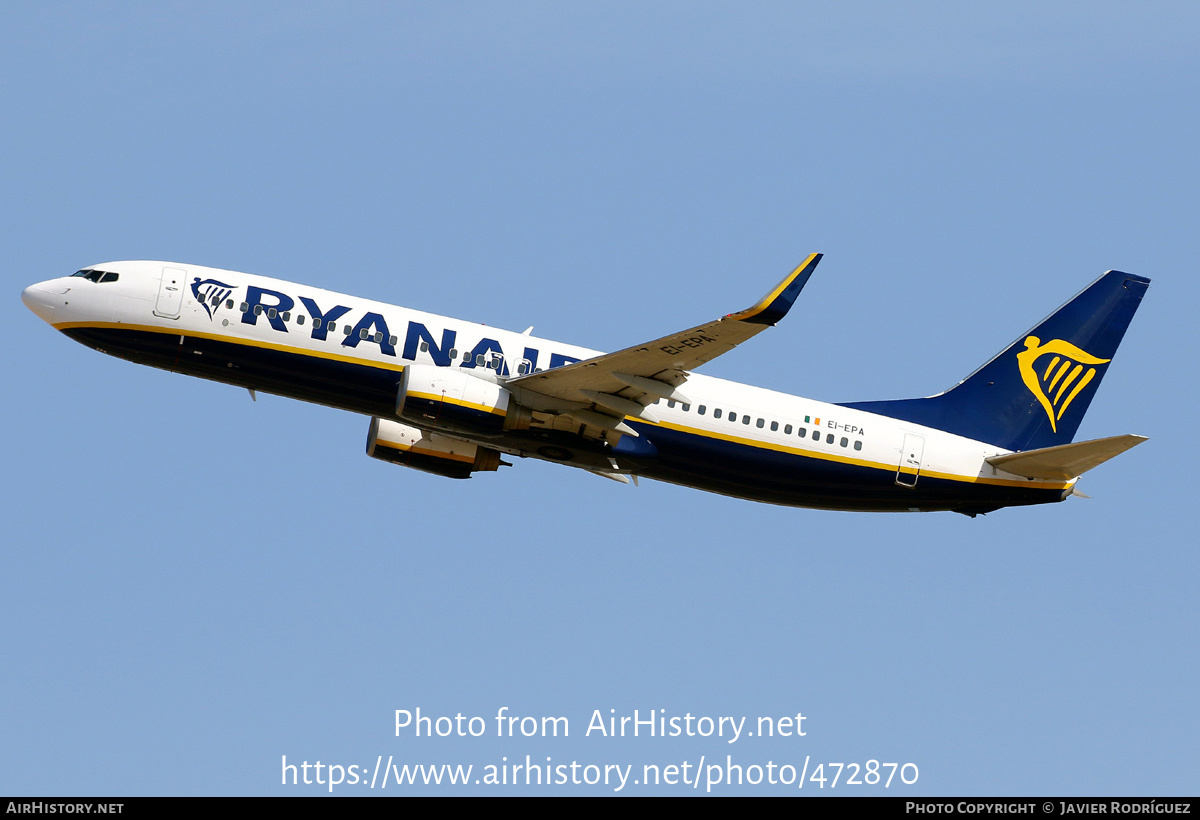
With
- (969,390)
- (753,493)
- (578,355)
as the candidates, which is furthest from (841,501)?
(578,355)

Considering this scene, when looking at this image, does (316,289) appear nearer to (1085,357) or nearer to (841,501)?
(841,501)

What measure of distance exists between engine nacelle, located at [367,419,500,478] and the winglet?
13.0 m

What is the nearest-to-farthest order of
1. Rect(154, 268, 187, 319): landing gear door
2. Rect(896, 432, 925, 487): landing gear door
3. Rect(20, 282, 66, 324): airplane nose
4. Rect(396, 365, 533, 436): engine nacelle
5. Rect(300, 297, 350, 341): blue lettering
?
Rect(396, 365, 533, 436): engine nacelle, Rect(300, 297, 350, 341): blue lettering, Rect(154, 268, 187, 319): landing gear door, Rect(20, 282, 66, 324): airplane nose, Rect(896, 432, 925, 487): landing gear door

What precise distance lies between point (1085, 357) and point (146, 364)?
100 feet

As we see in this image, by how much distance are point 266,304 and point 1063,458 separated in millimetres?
24554

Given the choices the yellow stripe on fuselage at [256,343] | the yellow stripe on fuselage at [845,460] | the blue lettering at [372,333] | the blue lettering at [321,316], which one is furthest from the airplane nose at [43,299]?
the yellow stripe on fuselage at [845,460]

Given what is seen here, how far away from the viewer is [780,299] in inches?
1522

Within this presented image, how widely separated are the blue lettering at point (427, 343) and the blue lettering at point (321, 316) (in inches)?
79.9

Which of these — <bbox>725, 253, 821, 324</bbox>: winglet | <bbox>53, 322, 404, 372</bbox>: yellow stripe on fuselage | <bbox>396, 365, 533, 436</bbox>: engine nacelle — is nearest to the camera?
<bbox>725, 253, 821, 324</bbox>: winglet

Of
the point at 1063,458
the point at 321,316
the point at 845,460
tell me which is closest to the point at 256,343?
the point at 321,316

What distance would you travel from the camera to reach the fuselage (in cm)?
4400

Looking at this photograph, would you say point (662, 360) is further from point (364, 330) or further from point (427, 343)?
point (364, 330)

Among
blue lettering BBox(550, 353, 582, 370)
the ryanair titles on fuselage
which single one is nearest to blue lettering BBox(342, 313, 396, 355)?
the ryanair titles on fuselage

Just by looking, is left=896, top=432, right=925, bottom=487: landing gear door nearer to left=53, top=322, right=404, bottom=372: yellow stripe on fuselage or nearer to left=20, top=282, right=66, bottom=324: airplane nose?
left=53, top=322, right=404, bottom=372: yellow stripe on fuselage
